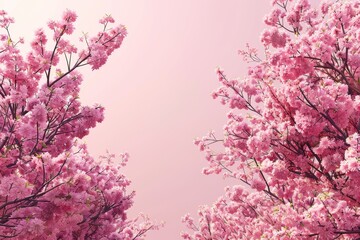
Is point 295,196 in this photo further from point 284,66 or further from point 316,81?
point 284,66

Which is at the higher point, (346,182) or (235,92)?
(235,92)

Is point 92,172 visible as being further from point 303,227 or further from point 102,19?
point 303,227

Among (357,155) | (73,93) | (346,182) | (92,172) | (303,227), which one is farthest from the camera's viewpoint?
(92,172)

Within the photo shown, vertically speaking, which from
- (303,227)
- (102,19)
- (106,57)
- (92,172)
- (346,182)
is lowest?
(303,227)

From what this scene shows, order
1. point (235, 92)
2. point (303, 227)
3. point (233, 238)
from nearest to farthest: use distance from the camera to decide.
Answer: point (303, 227)
point (235, 92)
point (233, 238)

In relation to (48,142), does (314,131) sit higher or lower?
lower

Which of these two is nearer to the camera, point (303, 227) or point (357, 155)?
point (357, 155)

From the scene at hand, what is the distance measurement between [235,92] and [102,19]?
4010 mm

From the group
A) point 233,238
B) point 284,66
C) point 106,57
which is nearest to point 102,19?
point 106,57

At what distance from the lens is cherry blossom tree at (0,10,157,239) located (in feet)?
15.1

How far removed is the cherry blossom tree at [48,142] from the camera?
4.60 m

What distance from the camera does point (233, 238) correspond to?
1202 centimetres

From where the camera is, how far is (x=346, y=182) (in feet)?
16.2

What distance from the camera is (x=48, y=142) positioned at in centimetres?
610
